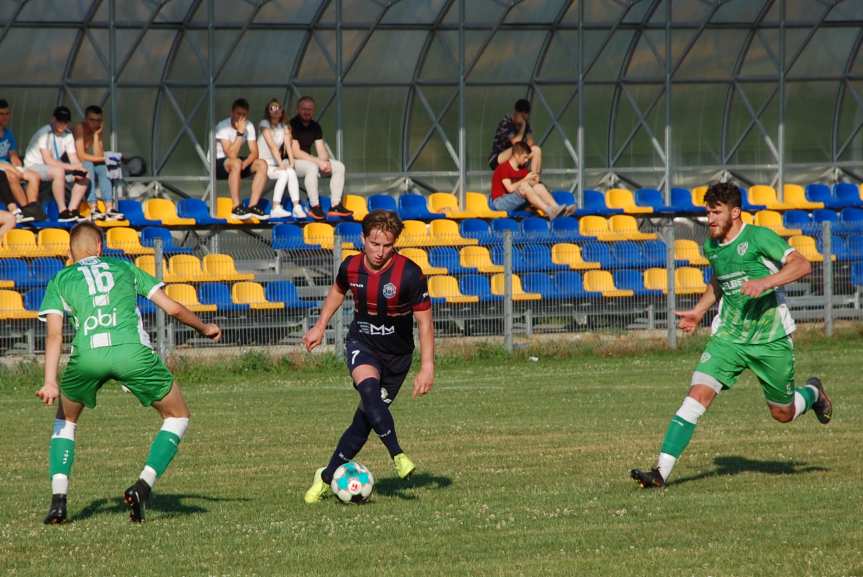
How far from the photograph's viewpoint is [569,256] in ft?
71.3

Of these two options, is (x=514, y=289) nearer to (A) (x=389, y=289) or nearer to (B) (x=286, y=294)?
(B) (x=286, y=294)

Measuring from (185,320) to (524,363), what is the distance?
11.4 meters

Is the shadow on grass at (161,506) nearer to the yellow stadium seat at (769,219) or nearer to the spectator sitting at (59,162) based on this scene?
the spectator sitting at (59,162)

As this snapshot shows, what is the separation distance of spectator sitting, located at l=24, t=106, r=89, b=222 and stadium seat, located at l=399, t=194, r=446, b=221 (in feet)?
16.7

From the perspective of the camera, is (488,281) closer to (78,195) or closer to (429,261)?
(429,261)

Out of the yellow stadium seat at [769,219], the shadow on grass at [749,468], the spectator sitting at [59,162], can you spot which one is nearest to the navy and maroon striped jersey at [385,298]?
the shadow on grass at [749,468]

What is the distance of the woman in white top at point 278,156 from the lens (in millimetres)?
23125

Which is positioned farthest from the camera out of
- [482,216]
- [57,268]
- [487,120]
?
[487,120]

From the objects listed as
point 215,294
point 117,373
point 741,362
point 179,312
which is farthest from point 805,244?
point 117,373

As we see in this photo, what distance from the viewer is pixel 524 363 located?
1998 centimetres

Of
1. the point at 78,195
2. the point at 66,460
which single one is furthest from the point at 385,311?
the point at 78,195

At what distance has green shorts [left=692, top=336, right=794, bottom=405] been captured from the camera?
397 inches

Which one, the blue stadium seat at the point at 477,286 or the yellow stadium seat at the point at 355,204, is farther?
the yellow stadium seat at the point at 355,204

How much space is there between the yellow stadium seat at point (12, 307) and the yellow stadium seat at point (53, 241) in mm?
1185
